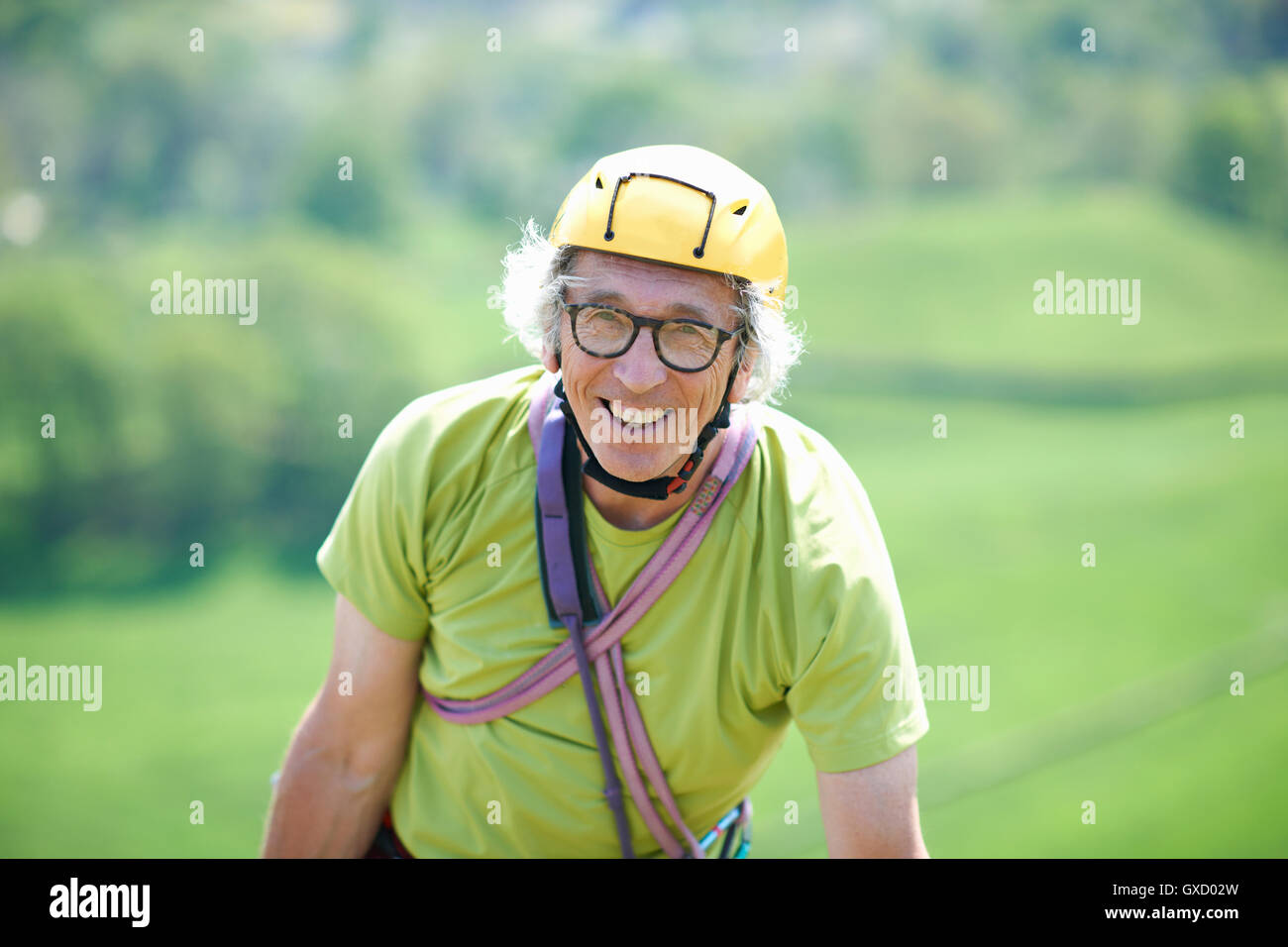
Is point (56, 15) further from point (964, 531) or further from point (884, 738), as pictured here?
point (884, 738)

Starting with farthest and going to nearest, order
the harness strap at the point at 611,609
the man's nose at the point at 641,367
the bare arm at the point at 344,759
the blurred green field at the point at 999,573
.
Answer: the blurred green field at the point at 999,573
the bare arm at the point at 344,759
the harness strap at the point at 611,609
the man's nose at the point at 641,367

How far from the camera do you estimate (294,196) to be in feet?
23.0

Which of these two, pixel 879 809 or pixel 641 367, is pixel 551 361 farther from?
pixel 879 809

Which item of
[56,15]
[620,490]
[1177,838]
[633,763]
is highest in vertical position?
[56,15]

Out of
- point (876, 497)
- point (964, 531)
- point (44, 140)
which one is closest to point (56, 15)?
point (44, 140)

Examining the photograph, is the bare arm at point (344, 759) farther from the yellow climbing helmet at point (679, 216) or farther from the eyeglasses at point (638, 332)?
the yellow climbing helmet at point (679, 216)

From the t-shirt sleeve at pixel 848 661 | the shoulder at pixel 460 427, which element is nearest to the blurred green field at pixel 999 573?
the t-shirt sleeve at pixel 848 661

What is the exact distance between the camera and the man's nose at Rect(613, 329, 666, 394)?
1791mm

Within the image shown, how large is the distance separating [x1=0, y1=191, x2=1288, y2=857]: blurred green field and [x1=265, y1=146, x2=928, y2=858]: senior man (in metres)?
2.14

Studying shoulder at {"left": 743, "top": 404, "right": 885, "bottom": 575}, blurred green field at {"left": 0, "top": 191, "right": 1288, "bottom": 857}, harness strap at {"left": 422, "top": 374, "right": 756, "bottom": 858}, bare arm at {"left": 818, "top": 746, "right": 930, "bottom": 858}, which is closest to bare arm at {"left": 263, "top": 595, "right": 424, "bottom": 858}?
harness strap at {"left": 422, "top": 374, "right": 756, "bottom": 858}

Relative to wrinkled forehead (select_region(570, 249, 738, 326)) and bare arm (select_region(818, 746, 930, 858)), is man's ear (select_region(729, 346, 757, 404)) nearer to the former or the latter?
wrinkled forehead (select_region(570, 249, 738, 326))

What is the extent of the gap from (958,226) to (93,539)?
19.7ft

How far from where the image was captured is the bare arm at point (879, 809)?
1824mm
